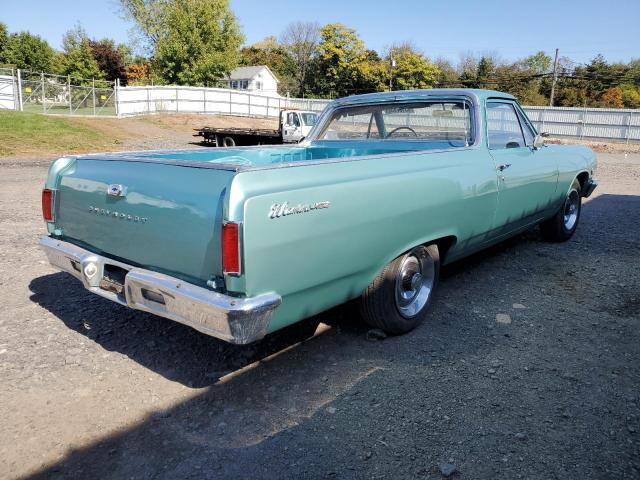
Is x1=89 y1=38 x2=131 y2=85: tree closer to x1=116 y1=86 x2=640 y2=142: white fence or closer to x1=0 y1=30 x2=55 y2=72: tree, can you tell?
x1=0 y1=30 x2=55 y2=72: tree

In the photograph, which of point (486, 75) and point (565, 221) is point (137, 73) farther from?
point (565, 221)

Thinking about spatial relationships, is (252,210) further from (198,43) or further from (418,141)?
(198,43)

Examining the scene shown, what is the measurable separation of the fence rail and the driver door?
22147mm

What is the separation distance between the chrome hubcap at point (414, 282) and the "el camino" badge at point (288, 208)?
1.05m

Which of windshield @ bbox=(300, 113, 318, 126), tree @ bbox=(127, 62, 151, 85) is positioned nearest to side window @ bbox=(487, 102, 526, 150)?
windshield @ bbox=(300, 113, 318, 126)

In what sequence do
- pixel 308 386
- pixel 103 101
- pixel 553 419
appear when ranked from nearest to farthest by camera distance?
pixel 553 419 → pixel 308 386 → pixel 103 101

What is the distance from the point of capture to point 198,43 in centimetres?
3941

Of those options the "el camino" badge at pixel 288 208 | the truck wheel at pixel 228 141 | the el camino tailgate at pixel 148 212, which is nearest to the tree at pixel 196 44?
the truck wheel at pixel 228 141

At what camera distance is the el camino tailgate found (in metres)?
2.45

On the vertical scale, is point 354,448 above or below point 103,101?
below

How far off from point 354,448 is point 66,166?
2.52m

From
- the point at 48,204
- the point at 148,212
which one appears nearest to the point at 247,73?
the point at 48,204

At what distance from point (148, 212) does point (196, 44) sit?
40.7m

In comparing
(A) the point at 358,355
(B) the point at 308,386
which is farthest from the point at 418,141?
(B) the point at 308,386
